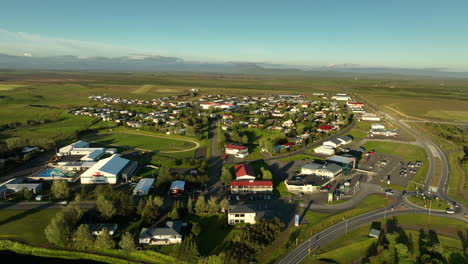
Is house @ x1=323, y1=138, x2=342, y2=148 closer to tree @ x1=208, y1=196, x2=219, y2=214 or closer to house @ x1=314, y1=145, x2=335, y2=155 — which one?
house @ x1=314, y1=145, x2=335, y2=155

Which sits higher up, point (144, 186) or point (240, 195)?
point (144, 186)

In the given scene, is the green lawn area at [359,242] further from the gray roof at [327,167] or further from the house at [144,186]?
the house at [144,186]

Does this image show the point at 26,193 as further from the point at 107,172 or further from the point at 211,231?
the point at 211,231

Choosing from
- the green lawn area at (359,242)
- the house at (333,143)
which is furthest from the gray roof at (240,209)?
the house at (333,143)

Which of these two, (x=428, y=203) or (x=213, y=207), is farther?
(x=428, y=203)

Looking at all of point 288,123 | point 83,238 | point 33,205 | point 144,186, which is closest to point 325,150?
point 288,123

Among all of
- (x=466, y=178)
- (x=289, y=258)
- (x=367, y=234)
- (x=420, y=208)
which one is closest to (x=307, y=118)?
(x=466, y=178)

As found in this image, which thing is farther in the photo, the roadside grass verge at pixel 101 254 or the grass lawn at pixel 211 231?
the grass lawn at pixel 211 231
